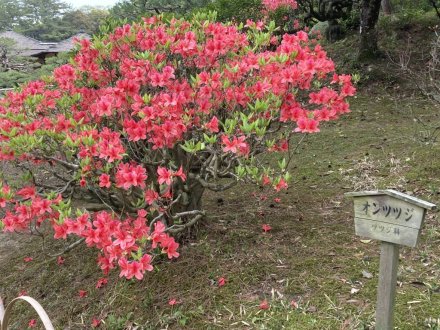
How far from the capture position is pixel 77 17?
33406mm

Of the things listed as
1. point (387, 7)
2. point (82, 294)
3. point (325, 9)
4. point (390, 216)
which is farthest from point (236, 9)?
point (390, 216)

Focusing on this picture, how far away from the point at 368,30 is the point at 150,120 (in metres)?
6.91

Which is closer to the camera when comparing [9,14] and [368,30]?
[368,30]

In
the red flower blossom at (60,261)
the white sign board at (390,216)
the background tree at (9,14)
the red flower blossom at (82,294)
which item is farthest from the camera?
the background tree at (9,14)

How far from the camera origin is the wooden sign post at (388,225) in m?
1.78

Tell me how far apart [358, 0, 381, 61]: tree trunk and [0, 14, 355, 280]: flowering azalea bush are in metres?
5.54

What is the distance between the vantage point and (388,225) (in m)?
1.87

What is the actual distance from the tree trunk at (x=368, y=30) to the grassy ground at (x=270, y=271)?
419 cm

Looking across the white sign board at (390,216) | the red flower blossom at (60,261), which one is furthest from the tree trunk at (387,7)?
the white sign board at (390,216)

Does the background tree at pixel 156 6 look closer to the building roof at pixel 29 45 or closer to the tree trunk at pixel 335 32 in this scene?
the tree trunk at pixel 335 32

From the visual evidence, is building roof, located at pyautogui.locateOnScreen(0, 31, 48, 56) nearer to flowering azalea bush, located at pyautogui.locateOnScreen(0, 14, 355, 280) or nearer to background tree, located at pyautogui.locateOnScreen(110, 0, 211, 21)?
background tree, located at pyautogui.locateOnScreen(110, 0, 211, 21)

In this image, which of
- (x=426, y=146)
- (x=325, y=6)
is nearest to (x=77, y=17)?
(x=325, y=6)

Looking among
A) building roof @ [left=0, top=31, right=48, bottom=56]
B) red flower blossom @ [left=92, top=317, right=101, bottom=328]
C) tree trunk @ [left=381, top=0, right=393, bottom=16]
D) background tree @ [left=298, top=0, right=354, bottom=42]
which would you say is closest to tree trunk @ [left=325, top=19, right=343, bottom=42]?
Answer: background tree @ [left=298, top=0, right=354, bottom=42]

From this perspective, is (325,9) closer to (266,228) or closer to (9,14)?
(266,228)
